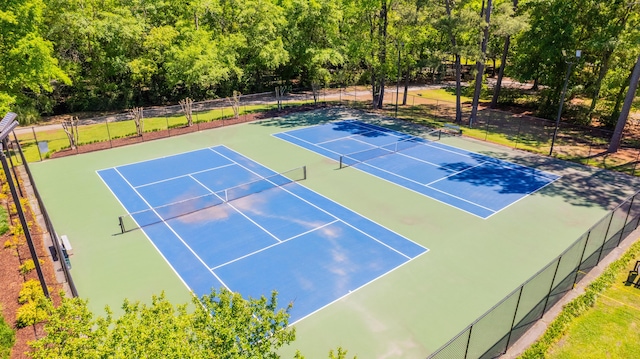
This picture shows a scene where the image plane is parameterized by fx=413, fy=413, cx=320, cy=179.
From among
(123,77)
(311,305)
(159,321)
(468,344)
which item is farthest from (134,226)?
(123,77)

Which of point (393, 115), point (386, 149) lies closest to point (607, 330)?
point (386, 149)

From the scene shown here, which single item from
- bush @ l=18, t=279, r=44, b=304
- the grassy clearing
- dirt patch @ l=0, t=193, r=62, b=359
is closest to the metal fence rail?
the grassy clearing

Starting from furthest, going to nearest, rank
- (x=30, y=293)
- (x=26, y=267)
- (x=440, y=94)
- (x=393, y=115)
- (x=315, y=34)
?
(x=440, y=94) → (x=315, y=34) → (x=393, y=115) → (x=26, y=267) → (x=30, y=293)

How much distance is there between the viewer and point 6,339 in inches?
449

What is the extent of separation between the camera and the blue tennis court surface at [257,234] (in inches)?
599

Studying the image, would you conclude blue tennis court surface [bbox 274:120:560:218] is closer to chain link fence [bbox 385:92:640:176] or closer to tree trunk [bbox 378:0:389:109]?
chain link fence [bbox 385:92:640:176]

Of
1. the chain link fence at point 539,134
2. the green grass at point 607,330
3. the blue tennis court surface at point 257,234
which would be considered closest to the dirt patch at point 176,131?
the blue tennis court surface at point 257,234

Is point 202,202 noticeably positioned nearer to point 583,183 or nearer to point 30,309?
point 30,309

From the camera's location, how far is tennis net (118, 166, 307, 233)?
762 inches

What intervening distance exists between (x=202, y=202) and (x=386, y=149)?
13.8 meters

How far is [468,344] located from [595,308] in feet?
20.3

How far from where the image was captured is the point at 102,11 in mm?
38625

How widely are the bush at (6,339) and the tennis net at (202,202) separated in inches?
252

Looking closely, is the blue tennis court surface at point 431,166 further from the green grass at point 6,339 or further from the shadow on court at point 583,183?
the green grass at point 6,339
